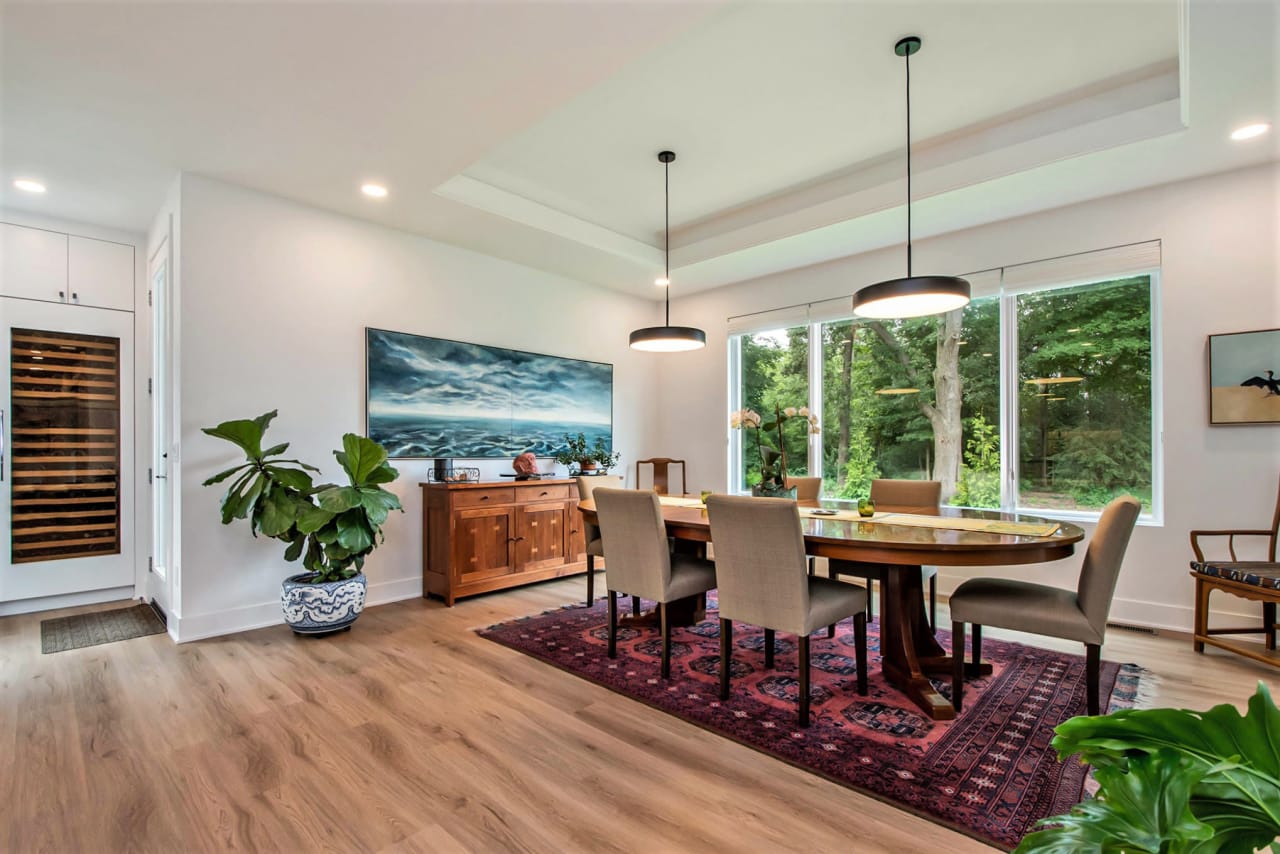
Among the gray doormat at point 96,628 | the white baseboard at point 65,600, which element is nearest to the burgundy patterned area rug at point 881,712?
the gray doormat at point 96,628

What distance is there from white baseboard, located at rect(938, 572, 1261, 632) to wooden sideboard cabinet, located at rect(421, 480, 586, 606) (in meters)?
3.81

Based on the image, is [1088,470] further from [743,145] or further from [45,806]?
[45,806]

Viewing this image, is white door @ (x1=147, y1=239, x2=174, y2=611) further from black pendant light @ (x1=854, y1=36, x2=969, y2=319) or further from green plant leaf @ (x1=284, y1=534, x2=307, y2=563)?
black pendant light @ (x1=854, y1=36, x2=969, y2=319)

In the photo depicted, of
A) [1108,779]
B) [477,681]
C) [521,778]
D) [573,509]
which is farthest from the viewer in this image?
[573,509]

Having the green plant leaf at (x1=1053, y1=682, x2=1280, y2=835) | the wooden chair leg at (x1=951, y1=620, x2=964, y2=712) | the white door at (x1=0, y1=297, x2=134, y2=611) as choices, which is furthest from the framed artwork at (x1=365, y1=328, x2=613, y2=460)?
the green plant leaf at (x1=1053, y1=682, x2=1280, y2=835)

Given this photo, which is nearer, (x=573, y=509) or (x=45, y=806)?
(x=45, y=806)

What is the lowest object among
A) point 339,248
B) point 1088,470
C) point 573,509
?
point 573,509

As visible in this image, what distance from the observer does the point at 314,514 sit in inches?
133

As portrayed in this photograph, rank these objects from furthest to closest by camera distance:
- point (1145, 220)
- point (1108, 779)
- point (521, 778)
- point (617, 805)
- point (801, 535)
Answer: point (1145, 220), point (801, 535), point (521, 778), point (617, 805), point (1108, 779)

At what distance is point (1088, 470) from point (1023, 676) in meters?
1.84

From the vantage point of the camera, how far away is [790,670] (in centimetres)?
298

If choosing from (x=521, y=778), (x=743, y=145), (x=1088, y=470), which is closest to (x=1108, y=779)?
(x=521, y=778)

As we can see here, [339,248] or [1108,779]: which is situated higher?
[339,248]

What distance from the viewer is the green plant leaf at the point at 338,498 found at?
3.37m
